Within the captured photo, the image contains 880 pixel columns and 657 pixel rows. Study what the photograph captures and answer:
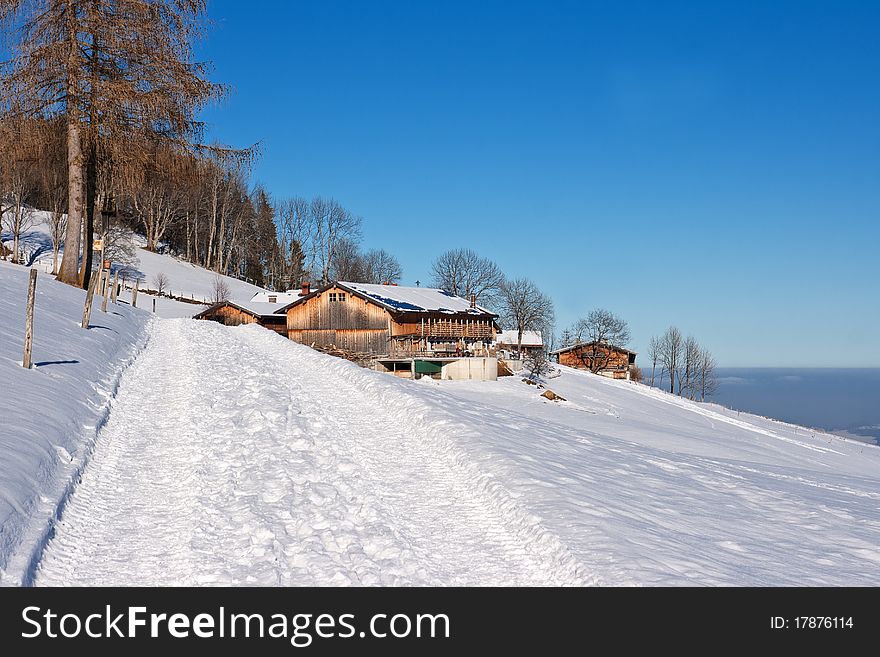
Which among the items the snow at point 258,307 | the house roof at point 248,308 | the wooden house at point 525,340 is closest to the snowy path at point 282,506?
the house roof at point 248,308

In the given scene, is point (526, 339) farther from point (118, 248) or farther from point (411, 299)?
point (118, 248)

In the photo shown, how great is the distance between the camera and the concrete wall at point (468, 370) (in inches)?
1700

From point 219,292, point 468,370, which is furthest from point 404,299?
point 219,292

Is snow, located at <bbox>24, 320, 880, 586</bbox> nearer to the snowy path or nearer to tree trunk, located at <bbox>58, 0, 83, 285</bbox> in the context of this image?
the snowy path

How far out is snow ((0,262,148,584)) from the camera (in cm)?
607

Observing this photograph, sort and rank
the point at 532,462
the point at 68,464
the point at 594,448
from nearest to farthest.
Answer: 1. the point at 68,464
2. the point at 532,462
3. the point at 594,448

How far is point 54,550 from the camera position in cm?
586

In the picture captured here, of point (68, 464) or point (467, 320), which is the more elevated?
point (467, 320)
